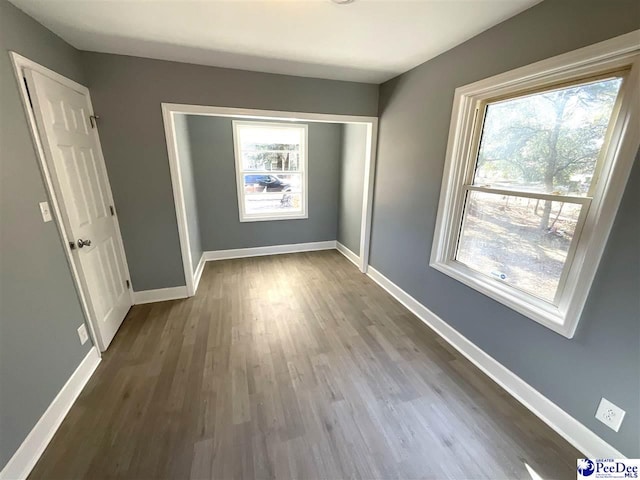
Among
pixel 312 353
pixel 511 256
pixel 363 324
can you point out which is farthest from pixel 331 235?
pixel 511 256

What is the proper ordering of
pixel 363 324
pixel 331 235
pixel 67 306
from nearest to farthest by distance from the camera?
pixel 67 306
pixel 363 324
pixel 331 235

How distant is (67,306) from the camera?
1.74 meters

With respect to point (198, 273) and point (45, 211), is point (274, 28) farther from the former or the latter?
point (198, 273)

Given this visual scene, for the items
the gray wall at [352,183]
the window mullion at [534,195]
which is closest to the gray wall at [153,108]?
the gray wall at [352,183]

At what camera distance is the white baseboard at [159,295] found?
112 inches

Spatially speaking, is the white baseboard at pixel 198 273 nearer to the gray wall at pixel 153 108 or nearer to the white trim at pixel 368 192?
the gray wall at pixel 153 108

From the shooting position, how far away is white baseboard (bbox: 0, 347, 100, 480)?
124 cm

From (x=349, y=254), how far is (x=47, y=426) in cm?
355

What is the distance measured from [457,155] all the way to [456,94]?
1.55 ft

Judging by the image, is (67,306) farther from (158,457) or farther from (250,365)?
(250,365)

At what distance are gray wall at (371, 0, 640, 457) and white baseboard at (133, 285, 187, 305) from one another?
257 centimetres

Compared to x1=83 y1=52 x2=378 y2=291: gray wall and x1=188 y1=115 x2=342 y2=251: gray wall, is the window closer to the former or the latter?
x1=188 y1=115 x2=342 y2=251: gray wall

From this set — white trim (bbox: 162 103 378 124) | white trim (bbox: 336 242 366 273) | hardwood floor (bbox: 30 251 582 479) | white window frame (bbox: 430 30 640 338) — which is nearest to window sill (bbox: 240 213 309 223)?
white trim (bbox: 336 242 366 273)

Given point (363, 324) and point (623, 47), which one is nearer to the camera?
point (623, 47)
